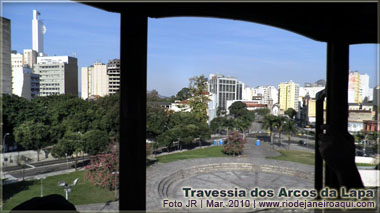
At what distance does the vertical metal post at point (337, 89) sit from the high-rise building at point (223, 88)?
A: 2314cm

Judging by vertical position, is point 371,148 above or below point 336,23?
below

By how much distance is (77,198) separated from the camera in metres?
5.85

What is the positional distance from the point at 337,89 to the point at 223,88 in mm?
25131

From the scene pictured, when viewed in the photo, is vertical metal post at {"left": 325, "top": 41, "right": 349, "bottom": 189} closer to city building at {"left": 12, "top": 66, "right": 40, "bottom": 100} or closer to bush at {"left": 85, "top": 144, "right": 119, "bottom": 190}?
city building at {"left": 12, "top": 66, "right": 40, "bottom": 100}

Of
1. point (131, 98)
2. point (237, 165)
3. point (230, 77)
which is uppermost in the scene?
point (230, 77)

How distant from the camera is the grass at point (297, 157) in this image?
405 inches

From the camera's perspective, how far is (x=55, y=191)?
6.36 m

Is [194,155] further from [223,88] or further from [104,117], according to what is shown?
[223,88]

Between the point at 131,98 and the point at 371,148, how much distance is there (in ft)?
45.2

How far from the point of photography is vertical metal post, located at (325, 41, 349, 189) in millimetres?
957

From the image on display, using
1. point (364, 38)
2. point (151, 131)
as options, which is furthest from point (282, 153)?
point (364, 38)

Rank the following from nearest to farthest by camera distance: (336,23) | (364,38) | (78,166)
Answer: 1. (336,23)
2. (364,38)
3. (78,166)

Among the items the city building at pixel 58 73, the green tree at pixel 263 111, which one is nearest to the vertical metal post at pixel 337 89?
the city building at pixel 58 73

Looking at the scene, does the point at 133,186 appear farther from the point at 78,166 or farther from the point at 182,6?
the point at 78,166
